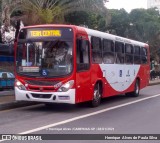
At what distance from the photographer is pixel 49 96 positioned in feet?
43.4

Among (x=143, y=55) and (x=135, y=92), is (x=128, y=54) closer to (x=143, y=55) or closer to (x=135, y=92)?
(x=135, y=92)

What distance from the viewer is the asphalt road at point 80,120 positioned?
9.91 metres

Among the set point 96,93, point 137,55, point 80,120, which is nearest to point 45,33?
point 96,93

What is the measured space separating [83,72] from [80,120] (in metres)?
2.60

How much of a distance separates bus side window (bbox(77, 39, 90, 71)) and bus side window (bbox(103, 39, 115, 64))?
6.03 feet

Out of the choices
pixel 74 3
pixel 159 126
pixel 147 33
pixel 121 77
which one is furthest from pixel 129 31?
pixel 159 126

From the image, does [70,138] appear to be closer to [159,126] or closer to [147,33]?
[159,126]

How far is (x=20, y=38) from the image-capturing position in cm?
1398

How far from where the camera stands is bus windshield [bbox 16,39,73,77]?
13.2 meters

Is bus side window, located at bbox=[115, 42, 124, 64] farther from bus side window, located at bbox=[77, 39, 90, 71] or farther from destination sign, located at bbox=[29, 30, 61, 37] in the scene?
destination sign, located at bbox=[29, 30, 61, 37]

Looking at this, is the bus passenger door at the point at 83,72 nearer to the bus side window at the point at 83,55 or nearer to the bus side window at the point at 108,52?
the bus side window at the point at 83,55

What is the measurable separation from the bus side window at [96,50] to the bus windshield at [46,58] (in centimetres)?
167

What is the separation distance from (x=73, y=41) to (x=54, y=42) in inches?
25.6

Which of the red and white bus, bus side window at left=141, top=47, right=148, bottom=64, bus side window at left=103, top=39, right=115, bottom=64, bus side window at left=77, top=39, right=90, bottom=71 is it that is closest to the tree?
bus side window at left=141, top=47, right=148, bottom=64
